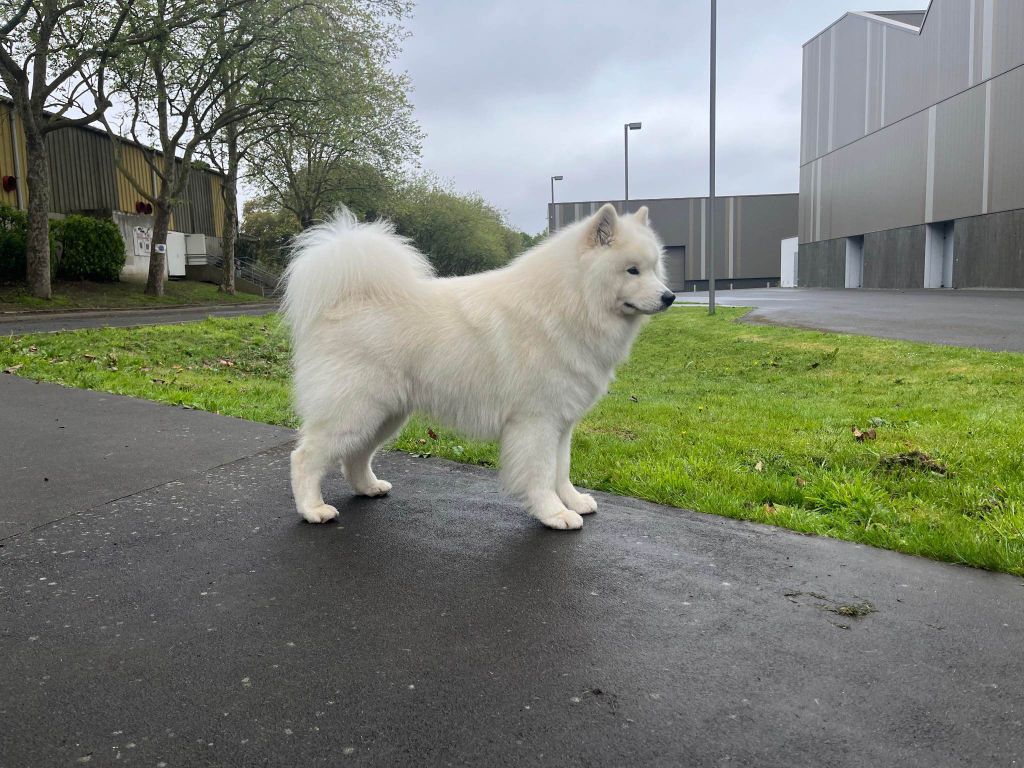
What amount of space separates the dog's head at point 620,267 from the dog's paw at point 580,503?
3.78 ft

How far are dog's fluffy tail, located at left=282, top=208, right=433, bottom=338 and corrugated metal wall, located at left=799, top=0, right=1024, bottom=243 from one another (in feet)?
116

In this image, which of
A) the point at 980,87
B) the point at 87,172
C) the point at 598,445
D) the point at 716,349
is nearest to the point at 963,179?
the point at 980,87

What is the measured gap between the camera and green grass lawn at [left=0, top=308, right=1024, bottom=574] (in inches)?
166

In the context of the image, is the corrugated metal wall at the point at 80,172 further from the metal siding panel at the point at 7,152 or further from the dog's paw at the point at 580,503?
the dog's paw at the point at 580,503

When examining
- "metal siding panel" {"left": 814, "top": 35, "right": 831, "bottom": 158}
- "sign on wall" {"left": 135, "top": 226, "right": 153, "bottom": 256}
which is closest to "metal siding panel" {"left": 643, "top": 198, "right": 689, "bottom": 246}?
"metal siding panel" {"left": 814, "top": 35, "right": 831, "bottom": 158}

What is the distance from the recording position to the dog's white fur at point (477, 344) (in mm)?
4027

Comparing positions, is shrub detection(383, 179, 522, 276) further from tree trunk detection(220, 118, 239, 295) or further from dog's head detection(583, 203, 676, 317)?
dog's head detection(583, 203, 676, 317)

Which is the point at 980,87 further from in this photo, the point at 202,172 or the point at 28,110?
the point at 202,172

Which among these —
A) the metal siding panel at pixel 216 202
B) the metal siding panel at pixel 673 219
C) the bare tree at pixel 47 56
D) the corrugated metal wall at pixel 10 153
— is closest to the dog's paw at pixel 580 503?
the bare tree at pixel 47 56

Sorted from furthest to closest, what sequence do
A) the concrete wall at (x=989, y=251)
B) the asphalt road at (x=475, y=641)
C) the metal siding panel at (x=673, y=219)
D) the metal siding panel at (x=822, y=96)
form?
the metal siding panel at (x=673, y=219), the metal siding panel at (x=822, y=96), the concrete wall at (x=989, y=251), the asphalt road at (x=475, y=641)

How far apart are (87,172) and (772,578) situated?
40.2 metres

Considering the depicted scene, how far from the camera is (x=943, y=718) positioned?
2268 millimetres

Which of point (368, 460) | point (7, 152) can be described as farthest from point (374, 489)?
point (7, 152)

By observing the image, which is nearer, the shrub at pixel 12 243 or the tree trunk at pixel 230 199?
the shrub at pixel 12 243
